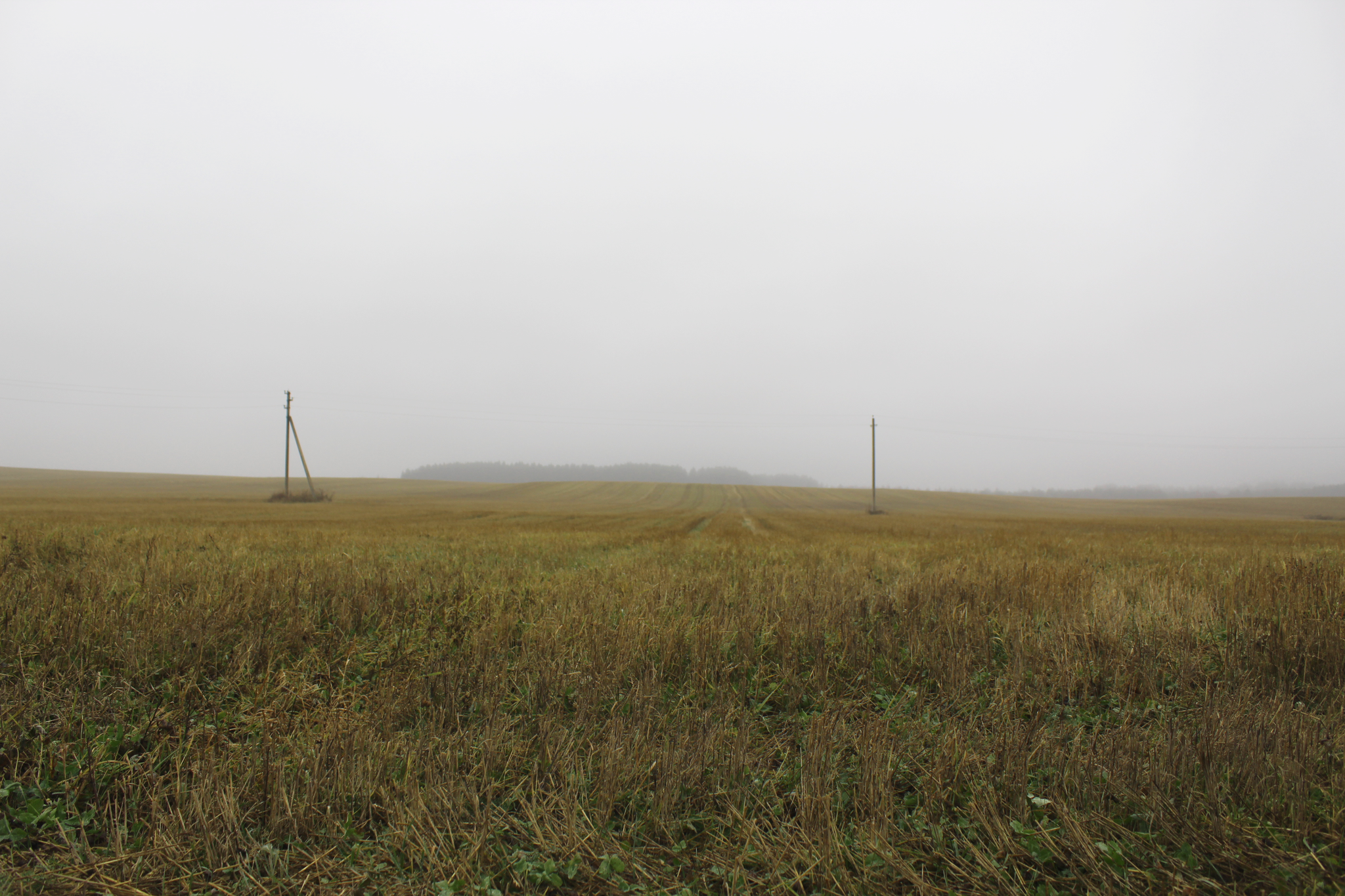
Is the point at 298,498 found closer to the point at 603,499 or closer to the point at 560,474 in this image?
the point at 603,499

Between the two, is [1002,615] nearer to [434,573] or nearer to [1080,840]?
[1080,840]

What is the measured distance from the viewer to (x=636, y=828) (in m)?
2.38

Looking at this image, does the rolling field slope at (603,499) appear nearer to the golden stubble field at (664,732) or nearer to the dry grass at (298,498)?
the dry grass at (298,498)

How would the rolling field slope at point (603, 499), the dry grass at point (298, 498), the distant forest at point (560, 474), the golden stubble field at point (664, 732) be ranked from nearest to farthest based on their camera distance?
the golden stubble field at point (664, 732)
the dry grass at point (298, 498)
the rolling field slope at point (603, 499)
the distant forest at point (560, 474)

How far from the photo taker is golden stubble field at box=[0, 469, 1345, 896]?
6.95ft

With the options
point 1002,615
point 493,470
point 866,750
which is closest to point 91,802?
point 866,750

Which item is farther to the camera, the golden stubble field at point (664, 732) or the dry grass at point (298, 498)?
the dry grass at point (298, 498)

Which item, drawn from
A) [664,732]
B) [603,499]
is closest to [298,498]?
[603,499]

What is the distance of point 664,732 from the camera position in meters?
3.26

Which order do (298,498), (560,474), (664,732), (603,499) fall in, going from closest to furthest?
(664,732) < (298,498) < (603,499) < (560,474)

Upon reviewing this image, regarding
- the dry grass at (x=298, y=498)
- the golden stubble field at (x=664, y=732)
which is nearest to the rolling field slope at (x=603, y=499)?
the dry grass at (x=298, y=498)

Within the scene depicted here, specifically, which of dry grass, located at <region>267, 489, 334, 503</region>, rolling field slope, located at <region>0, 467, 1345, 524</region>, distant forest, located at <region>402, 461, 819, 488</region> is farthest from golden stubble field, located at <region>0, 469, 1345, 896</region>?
distant forest, located at <region>402, 461, 819, 488</region>

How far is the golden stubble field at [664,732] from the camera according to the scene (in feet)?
6.95

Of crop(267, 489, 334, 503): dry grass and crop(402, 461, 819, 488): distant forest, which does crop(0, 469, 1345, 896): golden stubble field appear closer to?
crop(267, 489, 334, 503): dry grass
